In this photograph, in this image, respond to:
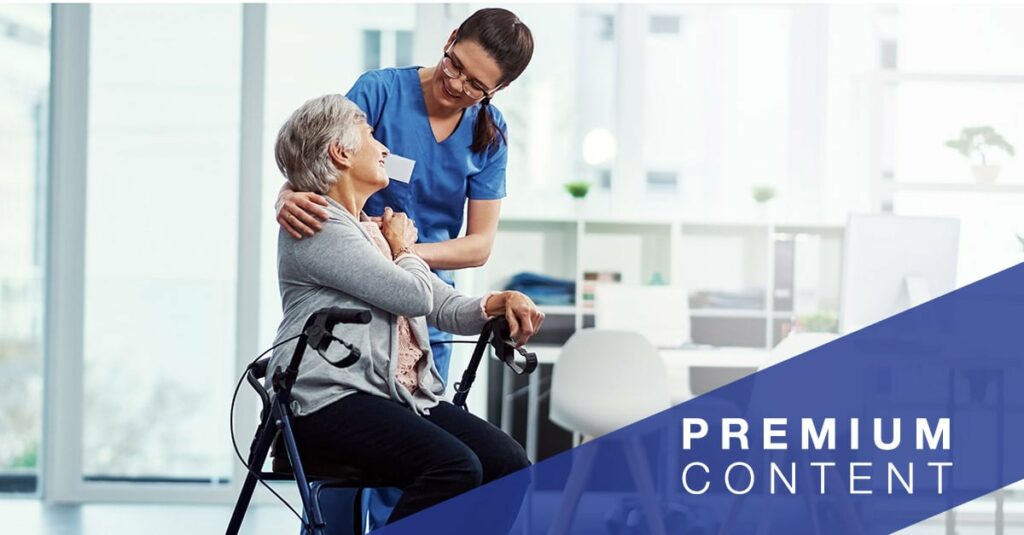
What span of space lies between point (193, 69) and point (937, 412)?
2.90 meters

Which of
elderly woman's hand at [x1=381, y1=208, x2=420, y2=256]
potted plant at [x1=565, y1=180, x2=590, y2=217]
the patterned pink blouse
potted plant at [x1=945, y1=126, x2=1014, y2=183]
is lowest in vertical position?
the patterned pink blouse

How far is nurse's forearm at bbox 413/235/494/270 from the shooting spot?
2234mm

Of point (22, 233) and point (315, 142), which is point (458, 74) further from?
point (22, 233)

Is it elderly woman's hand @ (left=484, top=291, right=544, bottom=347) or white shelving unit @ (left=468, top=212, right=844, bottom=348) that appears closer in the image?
elderly woman's hand @ (left=484, top=291, right=544, bottom=347)

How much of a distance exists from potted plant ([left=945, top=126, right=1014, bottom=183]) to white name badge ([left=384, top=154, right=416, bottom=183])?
9.94 ft

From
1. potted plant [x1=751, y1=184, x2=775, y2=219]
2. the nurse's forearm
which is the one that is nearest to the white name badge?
the nurse's forearm

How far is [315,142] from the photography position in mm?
1938

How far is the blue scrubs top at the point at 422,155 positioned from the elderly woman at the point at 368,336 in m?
0.28

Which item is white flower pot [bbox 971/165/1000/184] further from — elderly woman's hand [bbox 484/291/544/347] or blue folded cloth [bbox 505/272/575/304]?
elderly woman's hand [bbox 484/291/544/347]

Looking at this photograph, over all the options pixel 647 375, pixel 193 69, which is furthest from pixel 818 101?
pixel 193 69

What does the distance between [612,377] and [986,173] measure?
6.52ft

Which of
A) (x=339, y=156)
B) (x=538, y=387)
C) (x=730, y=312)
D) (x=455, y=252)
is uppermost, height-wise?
(x=339, y=156)
